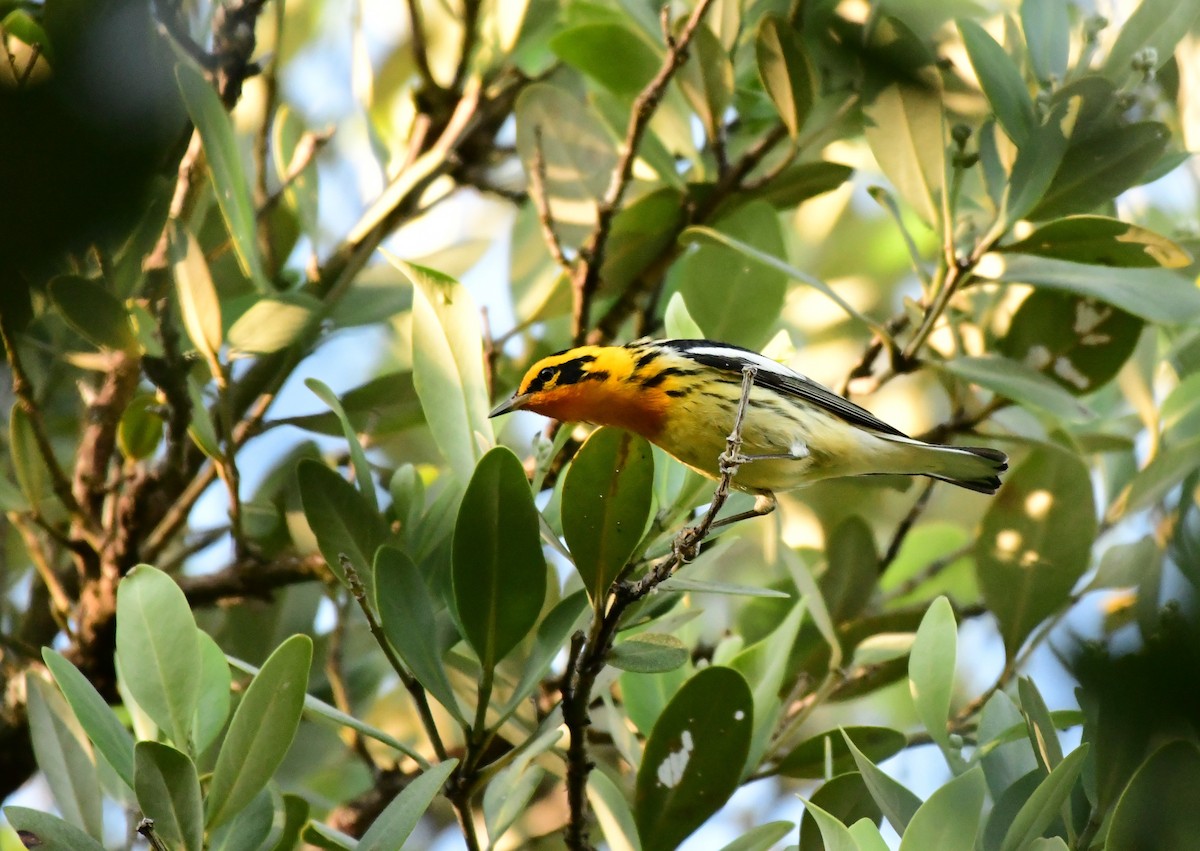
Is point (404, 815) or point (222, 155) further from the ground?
point (222, 155)

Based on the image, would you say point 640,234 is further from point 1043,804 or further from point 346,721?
point 1043,804

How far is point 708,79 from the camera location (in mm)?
3602

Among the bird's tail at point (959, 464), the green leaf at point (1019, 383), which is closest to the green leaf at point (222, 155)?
the green leaf at point (1019, 383)

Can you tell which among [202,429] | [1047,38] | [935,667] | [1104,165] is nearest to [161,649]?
[202,429]

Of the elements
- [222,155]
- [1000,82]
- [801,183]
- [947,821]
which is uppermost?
[1000,82]

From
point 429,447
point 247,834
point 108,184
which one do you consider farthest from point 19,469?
point 108,184

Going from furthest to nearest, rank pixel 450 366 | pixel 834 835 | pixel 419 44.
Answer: pixel 419 44
pixel 450 366
pixel 834 835

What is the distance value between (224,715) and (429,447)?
2146 mm

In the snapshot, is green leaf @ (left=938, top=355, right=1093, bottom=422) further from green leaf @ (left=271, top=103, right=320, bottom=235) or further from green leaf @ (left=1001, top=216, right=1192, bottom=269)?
green leaf @ (left=271, top=103, right=320, bottom=235)

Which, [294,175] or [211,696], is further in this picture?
[294,175]

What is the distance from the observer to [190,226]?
3.05m

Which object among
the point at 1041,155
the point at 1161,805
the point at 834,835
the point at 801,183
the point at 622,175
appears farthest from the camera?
the point at 801,183

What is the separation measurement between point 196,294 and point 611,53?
5.17ft

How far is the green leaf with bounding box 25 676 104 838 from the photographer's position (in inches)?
99.7
